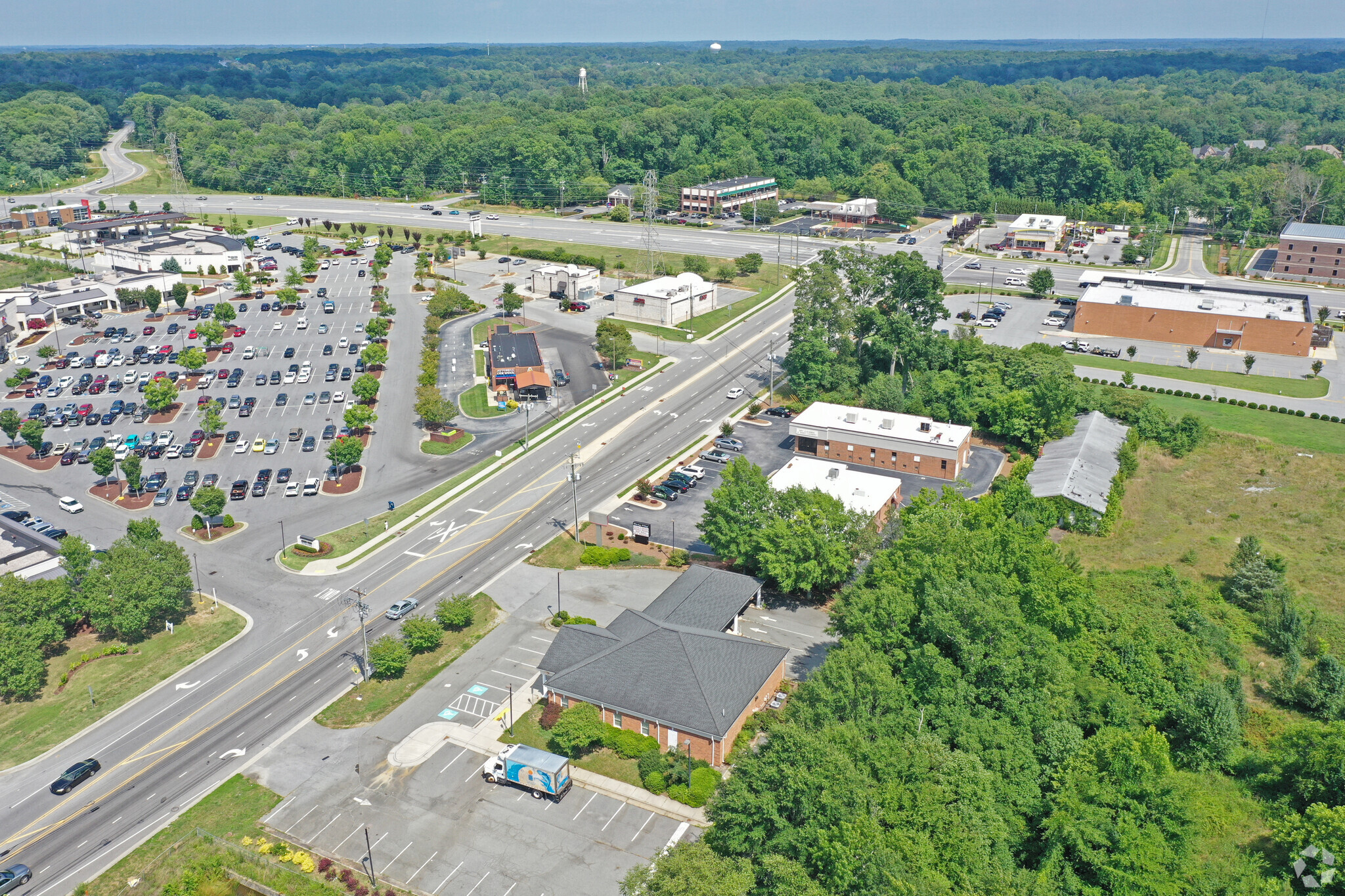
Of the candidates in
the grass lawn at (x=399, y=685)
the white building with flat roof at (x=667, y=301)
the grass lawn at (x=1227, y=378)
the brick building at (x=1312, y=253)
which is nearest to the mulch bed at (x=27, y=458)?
the grass lawn at (x=399, y=685)

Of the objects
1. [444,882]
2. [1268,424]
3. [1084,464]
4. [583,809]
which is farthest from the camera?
[1268,424]

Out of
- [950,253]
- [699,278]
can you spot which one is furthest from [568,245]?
[950,253]

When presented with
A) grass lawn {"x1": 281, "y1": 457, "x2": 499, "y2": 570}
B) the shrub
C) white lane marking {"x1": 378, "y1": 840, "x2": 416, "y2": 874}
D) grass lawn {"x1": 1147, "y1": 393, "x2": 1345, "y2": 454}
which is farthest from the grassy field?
grass lawn {"x1": 281, "y1": 457, "x2": 499, "y2": 570}

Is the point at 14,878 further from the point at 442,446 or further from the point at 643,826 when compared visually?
the point at 442,446

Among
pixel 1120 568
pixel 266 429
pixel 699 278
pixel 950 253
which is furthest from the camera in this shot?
pixel 950 253

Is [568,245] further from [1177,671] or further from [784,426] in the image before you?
[1177,671]

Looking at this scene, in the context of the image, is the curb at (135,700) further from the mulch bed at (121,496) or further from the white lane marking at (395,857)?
the white lane marking at (395,857)

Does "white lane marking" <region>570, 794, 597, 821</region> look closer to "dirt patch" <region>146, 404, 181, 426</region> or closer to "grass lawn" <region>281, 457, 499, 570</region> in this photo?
"grass lawn" <region>281, 457, 499, 570</region>

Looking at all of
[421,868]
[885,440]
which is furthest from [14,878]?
[885,440]
